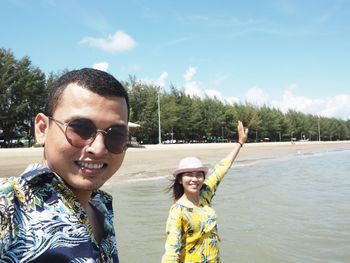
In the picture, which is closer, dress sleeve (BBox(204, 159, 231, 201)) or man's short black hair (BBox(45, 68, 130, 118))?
man's short black hair (BBox(45, 68, 130, 118))

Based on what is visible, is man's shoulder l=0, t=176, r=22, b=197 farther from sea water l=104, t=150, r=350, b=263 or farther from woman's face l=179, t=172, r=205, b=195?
sea water l=104, t=150, r=350, b=263

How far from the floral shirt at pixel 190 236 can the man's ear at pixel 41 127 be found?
2.13m

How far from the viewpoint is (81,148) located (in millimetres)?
1447

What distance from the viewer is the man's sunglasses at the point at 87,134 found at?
143cm

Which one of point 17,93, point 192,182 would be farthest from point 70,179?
point 17,93

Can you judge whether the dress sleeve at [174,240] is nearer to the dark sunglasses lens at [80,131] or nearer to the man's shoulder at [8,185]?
the dark sunglasses lens at [80,131]

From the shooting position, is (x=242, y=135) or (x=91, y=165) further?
(x=242, y=135)

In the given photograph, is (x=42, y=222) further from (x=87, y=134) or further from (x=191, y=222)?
(x=191, y=222)

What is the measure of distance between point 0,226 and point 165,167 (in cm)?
2246

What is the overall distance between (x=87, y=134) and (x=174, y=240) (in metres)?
2.17

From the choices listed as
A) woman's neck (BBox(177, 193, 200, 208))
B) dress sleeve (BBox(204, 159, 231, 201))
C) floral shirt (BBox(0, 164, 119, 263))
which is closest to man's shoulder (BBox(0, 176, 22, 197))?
floral shirt (BBox(0, 164, 119, 263))

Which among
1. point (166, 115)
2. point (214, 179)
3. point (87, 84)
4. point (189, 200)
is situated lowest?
point (189, 200)

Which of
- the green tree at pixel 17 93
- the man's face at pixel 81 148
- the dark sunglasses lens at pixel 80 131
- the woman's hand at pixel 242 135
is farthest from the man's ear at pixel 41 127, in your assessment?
the green tree at pixel 17 93

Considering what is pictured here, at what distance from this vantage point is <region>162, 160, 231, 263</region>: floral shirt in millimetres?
3398
